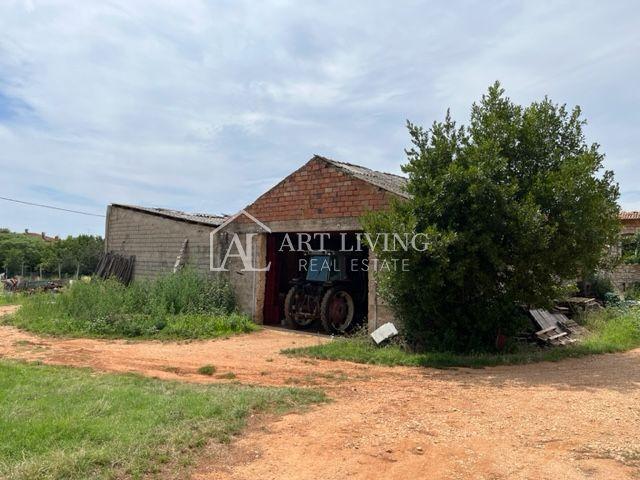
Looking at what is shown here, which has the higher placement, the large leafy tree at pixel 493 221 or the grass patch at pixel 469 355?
the large leafy tree at pixel 493 221

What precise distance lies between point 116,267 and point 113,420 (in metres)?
12.5

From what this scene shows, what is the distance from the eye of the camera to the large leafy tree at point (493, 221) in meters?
7.97

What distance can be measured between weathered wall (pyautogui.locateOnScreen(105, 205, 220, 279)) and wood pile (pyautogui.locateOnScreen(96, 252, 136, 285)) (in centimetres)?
18

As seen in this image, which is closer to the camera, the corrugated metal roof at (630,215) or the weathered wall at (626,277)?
the weathered wall at (626,277)

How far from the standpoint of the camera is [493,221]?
8.11 meters

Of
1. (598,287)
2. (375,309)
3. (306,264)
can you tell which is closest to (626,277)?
(598,287)

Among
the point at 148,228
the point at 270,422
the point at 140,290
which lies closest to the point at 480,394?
the point at 270,422

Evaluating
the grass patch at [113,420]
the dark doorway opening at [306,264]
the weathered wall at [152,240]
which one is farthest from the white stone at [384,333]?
the weathered wall at [152,240]

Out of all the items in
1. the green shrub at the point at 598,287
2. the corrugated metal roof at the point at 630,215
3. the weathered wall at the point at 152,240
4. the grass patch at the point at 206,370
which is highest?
the corrugated metal roof at the point at 630,215

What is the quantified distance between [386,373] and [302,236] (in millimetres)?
6341

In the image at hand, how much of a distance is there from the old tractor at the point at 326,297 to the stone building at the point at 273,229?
1.98 ft

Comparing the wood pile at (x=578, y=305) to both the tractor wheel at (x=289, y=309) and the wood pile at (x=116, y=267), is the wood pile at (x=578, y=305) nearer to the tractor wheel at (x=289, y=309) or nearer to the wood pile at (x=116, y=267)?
the tractor wheel at (x=289, y=309)

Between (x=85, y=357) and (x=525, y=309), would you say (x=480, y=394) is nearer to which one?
(x=525, y=309)

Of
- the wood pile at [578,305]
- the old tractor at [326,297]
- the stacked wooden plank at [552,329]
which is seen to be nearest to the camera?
the stacked wooden plank at [552,329]
